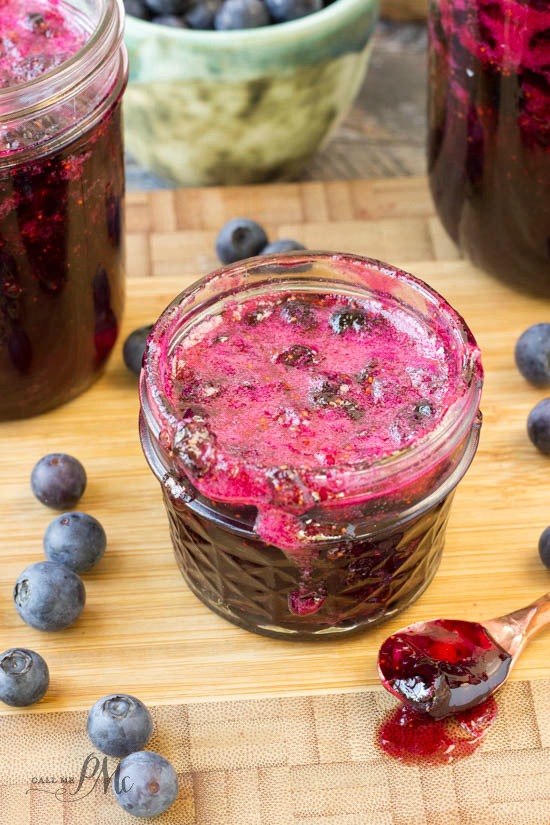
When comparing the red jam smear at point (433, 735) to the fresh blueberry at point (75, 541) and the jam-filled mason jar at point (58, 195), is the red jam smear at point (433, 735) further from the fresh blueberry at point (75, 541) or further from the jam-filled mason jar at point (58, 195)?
the jam-filled mason jar at point (58, 195)

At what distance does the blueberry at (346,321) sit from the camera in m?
1.76

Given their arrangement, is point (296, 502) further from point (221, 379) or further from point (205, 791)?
point (205, 791)

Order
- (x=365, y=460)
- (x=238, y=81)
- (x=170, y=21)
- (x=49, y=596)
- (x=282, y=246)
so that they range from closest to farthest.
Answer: (x=365, y=460), (x=49, y=596), (x=282, y=246), (x=238, y=81), (x=170, y=21)

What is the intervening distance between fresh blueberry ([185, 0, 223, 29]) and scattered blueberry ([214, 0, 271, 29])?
0.21 feet

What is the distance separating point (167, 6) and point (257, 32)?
0.27 m

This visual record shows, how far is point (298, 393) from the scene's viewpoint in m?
1.66

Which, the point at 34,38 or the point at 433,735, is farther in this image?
the point at 34,38

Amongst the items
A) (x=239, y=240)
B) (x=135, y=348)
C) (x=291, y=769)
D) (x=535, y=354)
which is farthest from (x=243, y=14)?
(x=291, y=769)

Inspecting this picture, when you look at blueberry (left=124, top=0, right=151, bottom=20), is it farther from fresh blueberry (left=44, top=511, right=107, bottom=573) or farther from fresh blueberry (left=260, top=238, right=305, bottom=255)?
fresh blueberry (left=44, top=511, right=107, bottom=573)

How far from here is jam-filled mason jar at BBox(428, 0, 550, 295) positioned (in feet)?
6.26

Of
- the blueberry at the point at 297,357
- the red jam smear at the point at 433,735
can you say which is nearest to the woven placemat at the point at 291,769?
the red jam smear at the point at 433,735

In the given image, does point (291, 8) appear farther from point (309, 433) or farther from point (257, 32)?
point (309, 433)

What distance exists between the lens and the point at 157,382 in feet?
5.40

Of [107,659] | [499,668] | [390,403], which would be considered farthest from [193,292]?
[499,668]
